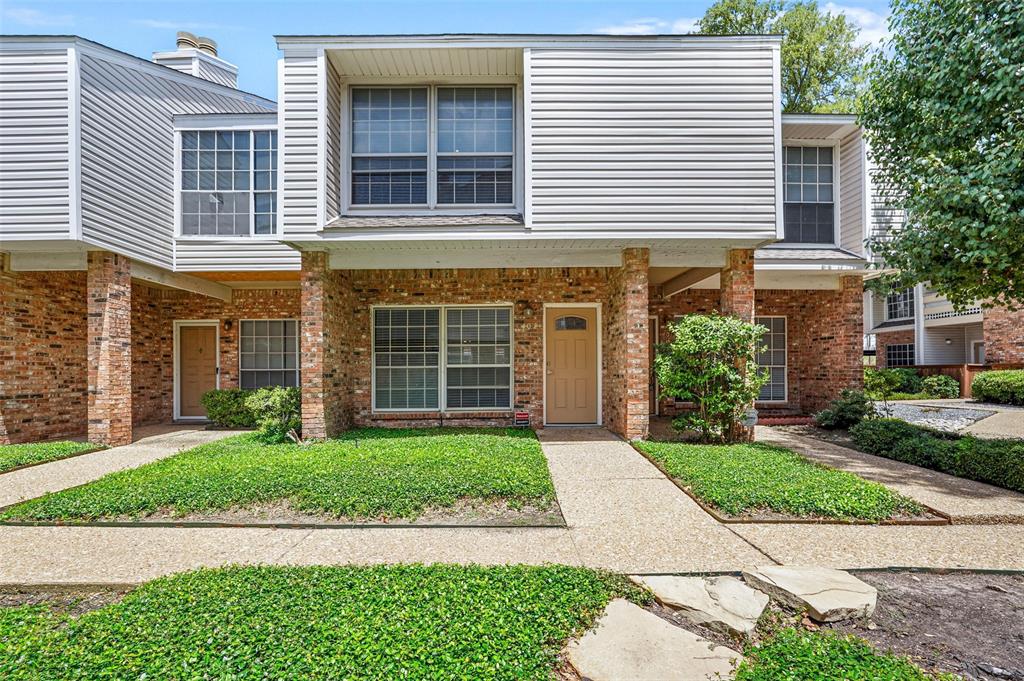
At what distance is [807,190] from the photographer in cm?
1027

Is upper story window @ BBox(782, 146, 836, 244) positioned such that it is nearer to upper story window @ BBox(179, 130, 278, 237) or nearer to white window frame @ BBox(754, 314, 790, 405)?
white window frame @ BBox(754, 314, 790, 405)

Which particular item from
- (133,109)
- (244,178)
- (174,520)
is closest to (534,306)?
(244,178)

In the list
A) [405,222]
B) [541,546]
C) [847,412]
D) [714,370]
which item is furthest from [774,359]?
[541,546]

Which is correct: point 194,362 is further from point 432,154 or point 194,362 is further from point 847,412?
point 847,412

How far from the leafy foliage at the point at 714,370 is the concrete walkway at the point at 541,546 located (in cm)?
325

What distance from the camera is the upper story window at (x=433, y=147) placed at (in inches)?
329

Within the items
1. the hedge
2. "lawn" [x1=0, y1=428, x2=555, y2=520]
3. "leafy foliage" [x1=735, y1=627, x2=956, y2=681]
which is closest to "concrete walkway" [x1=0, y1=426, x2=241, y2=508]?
"lawn" [x1=0, y1=428, x2=555, y2=520]

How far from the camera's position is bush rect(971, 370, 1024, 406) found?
41.4 feet

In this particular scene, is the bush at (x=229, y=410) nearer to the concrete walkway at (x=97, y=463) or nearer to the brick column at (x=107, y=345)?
the concrete walkway at (x=97, y=463)

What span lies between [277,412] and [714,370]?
7100mm

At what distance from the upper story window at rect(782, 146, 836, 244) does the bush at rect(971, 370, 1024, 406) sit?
7214 mm

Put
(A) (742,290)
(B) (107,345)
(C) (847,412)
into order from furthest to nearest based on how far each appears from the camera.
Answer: (C) (847,412) < (A) (742,290) < (B) (107,345)

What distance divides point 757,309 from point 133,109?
41.1 feet

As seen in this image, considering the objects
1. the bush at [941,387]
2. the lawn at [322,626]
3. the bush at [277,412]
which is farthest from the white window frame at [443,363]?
the bush at [941,387]
